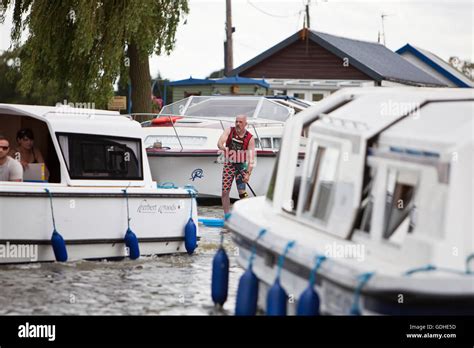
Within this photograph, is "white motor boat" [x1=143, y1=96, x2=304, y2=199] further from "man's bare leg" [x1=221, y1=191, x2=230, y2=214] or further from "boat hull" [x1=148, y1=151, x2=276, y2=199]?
"man's bare leg" [x1=221, y1=191, x2=230, y2=214]

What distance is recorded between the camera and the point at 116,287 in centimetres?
1259

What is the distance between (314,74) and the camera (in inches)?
2060

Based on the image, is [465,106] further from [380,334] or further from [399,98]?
[380,334]

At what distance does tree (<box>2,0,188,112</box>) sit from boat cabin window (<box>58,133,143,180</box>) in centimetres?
1070

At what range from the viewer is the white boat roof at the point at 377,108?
889 cm

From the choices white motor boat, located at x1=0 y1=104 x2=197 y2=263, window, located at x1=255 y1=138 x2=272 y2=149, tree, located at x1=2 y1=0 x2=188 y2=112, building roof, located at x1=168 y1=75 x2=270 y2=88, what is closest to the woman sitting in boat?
white motor boat, located at x1=0 y1=104 x2=197 y2=263

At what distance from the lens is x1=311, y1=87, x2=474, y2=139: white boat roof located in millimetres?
8885

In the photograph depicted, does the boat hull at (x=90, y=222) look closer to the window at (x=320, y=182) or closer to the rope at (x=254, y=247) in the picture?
the rope at (x=254, y=247)

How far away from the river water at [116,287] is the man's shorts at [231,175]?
3661mm

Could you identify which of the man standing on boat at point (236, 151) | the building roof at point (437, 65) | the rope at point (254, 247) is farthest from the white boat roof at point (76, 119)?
the building roof at point (437, 65)

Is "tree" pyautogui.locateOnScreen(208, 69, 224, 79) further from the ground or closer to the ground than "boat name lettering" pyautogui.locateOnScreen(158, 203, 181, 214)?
further from the ground

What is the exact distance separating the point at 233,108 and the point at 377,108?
16.1 meters

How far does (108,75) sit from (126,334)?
16.9 m

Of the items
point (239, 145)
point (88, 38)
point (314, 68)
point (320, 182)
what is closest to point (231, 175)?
point (239, 145)
